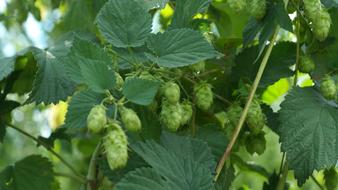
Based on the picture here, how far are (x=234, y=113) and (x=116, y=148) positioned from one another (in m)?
0.43

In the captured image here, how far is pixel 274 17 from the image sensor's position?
1.37 m

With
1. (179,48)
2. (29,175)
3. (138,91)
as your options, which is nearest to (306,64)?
(179,48)

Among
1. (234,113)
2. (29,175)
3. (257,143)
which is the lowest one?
(29,175)

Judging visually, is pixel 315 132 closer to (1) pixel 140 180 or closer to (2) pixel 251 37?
(2) pixel 251 37

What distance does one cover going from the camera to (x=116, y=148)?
995 mm

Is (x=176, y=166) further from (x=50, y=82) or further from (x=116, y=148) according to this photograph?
(x=50, y=82)

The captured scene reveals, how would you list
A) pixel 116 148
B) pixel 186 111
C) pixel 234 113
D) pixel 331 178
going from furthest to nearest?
pixel 331 178
pixel 234 113
pixel 186 111
pixel 116 148

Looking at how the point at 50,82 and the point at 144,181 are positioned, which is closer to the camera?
the point at 144,181

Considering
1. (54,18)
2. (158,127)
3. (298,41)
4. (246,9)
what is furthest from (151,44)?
(54,18)

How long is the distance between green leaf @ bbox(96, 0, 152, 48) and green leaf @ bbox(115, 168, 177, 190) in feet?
0.75

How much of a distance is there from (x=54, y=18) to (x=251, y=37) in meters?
1.27

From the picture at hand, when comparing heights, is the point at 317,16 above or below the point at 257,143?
above

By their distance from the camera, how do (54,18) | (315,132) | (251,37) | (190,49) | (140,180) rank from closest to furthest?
(140,180), (190,49), (315,132), (251,37), (54,18)

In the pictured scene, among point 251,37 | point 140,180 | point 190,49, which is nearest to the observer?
point 140,180
